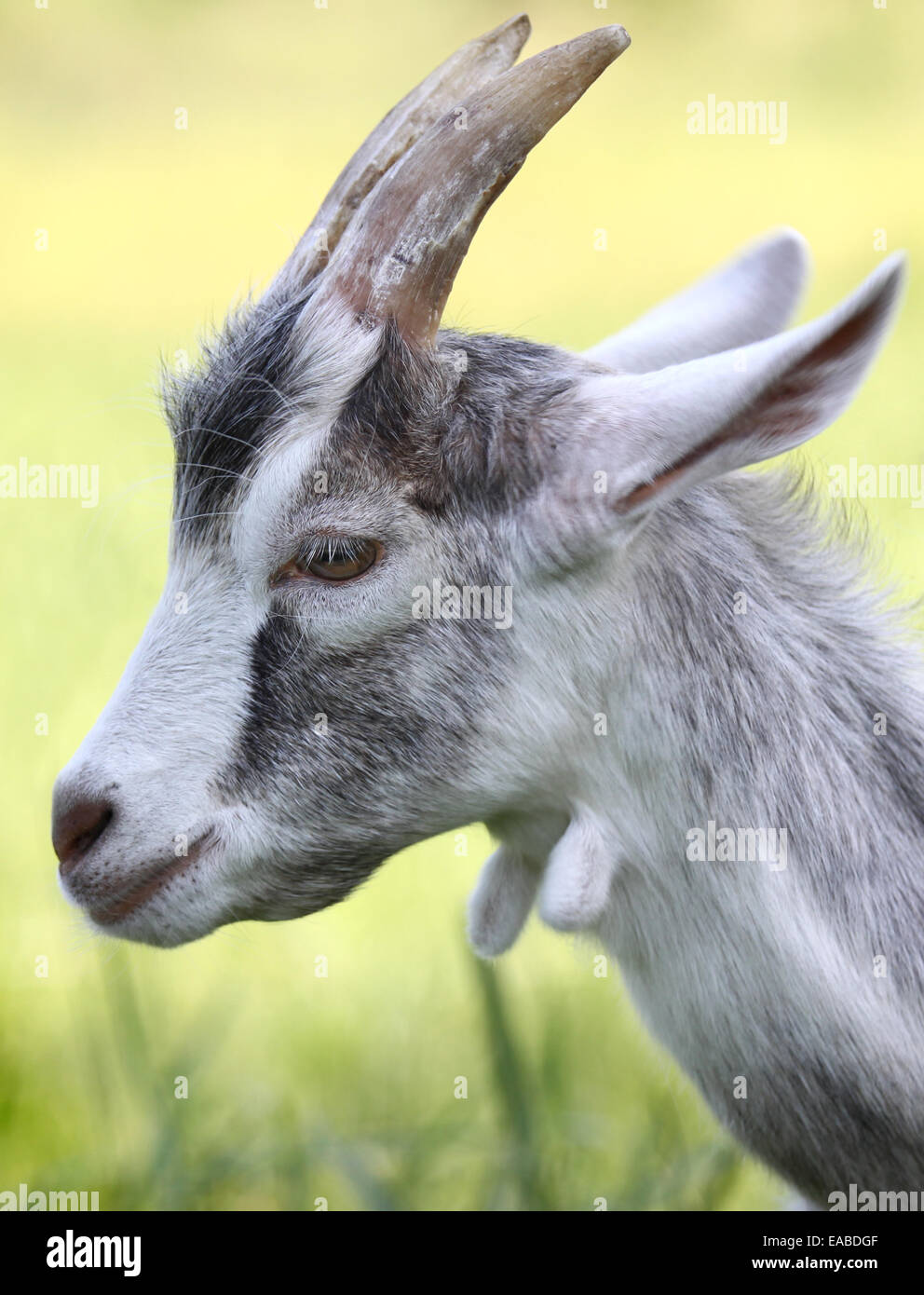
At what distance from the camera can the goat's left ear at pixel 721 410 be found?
87.9 inches

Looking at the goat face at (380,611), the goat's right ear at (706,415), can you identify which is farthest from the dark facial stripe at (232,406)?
the goat's right ear at (706,415)

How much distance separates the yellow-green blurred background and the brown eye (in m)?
0.74

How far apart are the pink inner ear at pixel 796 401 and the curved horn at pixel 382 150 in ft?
2.93

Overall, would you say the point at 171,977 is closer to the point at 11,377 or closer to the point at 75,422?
the point at 75,422

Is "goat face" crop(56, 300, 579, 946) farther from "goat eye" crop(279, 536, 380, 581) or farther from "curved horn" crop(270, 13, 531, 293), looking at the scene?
"curved horn" crop(270, 13, 531, 293)

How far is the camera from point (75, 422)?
8852 mm

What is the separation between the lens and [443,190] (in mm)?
2500

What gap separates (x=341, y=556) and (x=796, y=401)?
836 mm

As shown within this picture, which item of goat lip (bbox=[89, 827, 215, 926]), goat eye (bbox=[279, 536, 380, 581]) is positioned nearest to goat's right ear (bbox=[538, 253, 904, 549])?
goat eye (bbox=[279, 536, 380, 581])

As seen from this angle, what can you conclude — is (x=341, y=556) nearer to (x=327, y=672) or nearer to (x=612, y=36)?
(x=327, y=672)

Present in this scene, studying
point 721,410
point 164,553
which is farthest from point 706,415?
point 164,553

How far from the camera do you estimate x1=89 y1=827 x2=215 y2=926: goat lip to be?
250cm

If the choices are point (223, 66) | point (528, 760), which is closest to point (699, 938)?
point (528, 760)

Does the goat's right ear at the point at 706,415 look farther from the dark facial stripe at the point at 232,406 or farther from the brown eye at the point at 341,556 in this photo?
the dark facial stripe at the point at 232,406
